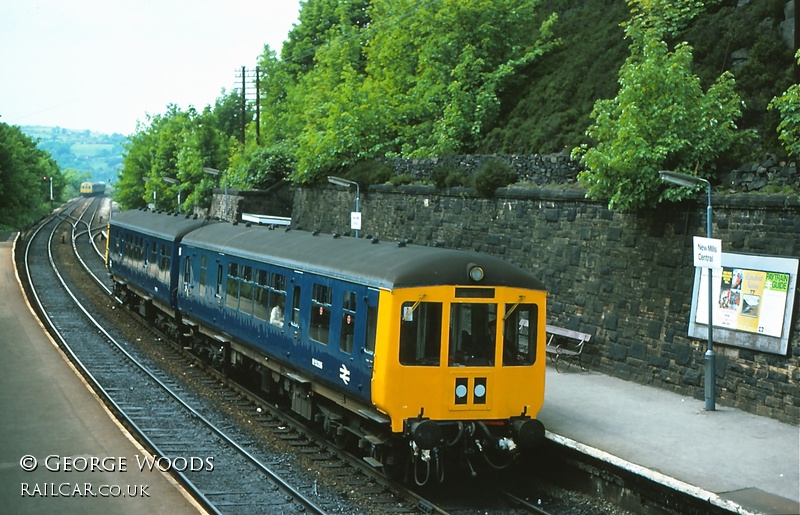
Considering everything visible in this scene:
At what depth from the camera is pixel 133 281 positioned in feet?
85.9

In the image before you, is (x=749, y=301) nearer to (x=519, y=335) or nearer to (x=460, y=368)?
(x=519, y=335)

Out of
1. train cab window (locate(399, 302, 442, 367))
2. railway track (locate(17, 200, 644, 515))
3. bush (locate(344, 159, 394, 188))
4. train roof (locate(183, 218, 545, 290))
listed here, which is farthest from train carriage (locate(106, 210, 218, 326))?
train cab window (locate(399, 302, 442, 367))

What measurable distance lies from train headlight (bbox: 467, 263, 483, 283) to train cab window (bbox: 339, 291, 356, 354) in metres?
1.63

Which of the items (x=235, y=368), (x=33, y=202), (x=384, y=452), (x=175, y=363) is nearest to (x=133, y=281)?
(x=175, y=363)

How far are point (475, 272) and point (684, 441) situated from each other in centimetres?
387

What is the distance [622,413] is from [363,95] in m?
22.8

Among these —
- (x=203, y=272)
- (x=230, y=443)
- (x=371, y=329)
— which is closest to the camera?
(x=371, y=329)

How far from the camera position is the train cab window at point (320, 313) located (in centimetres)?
1269

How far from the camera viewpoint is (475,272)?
11.2 m

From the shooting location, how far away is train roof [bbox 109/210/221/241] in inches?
854

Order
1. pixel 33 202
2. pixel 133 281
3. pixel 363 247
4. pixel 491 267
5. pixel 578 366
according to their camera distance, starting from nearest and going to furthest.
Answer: pixel 491 267 < pixel 363 247 < pixel 578 366 < pixel 133 281 < pixel 33 202

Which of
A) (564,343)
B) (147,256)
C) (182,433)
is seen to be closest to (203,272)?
(182,433)

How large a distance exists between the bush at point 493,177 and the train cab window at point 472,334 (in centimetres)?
1028

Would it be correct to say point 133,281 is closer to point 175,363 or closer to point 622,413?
point 175,363
